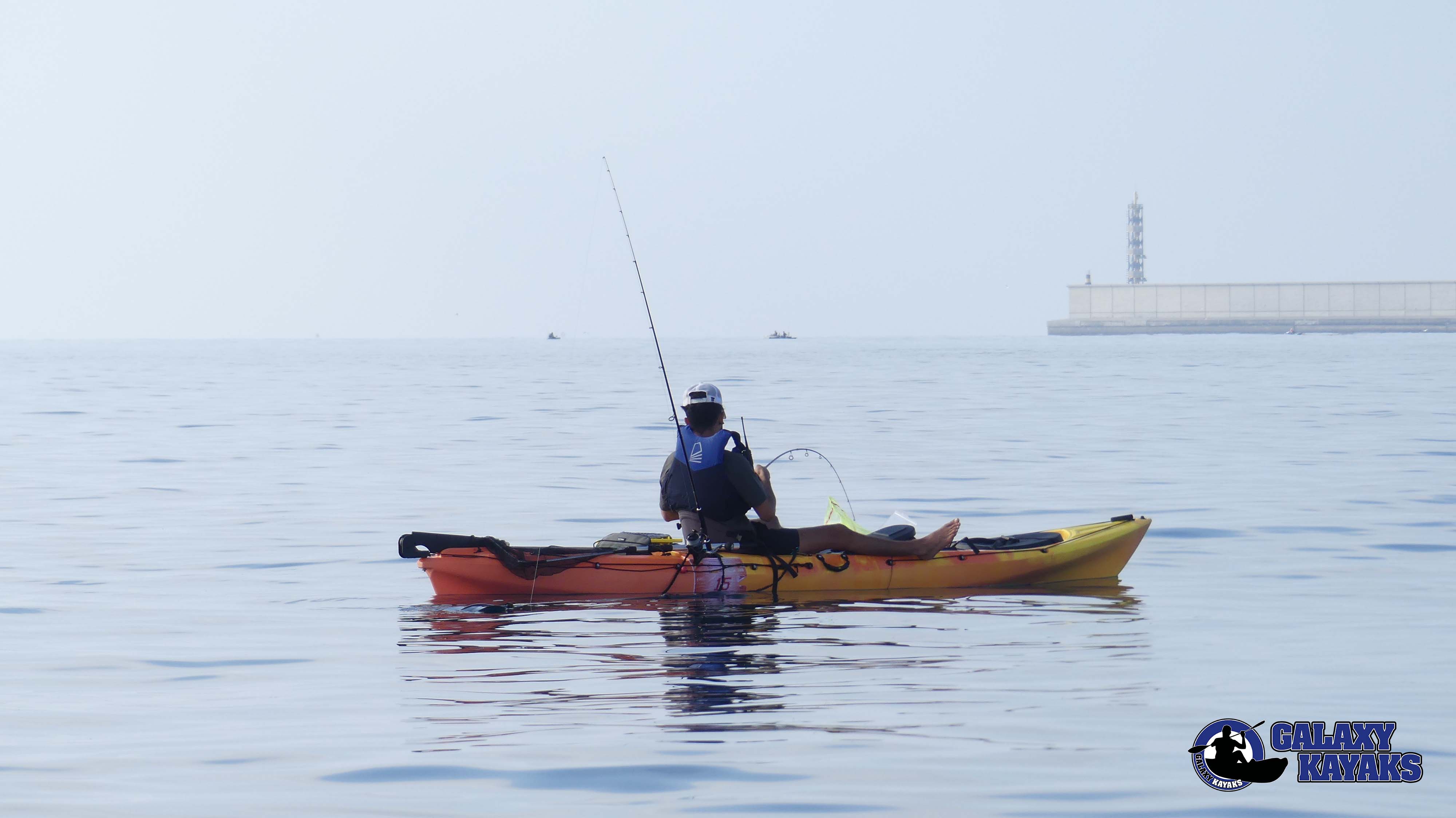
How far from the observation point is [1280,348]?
114125mm

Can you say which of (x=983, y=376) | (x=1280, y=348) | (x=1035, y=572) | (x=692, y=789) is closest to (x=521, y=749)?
(x=692, y=789)

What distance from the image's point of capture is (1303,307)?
15362 centimetres

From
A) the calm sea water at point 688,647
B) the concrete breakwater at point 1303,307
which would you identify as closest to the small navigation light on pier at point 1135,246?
the concrete breakwater at point 1303,307

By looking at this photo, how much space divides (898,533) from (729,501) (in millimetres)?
1721

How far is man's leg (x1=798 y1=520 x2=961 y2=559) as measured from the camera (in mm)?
11703

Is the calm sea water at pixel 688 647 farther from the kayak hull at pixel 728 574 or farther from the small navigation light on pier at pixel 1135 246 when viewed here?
the small navigation light on pier at pixel 1135 246

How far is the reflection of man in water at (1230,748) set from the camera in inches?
253

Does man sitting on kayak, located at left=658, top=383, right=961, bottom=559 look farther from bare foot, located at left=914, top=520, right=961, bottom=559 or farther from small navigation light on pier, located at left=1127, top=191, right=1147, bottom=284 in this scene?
small navigation light on pier, located at left=1127, top=191, right=1147, bottom=284

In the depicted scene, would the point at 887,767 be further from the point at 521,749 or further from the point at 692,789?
the point at 521,749

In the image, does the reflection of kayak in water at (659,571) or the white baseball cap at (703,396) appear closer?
the white baseball cap at (703,396)

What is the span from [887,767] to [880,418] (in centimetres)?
2961

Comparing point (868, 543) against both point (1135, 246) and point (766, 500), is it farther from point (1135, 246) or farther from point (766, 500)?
point (1135, 246)

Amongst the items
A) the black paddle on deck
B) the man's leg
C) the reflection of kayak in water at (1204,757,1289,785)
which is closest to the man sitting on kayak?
the man's leg

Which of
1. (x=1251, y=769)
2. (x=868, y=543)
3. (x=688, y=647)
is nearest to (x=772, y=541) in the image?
(x=868, y=543)
